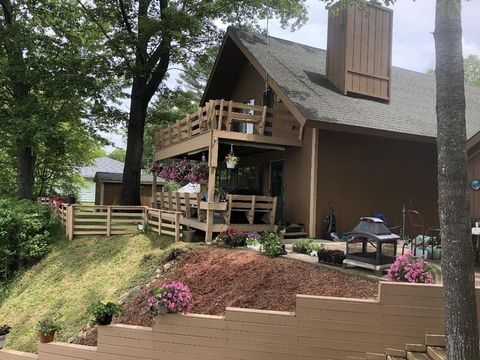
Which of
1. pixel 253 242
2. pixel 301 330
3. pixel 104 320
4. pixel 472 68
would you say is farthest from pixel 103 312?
pixel 472 68

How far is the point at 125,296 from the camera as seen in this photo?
8.27m

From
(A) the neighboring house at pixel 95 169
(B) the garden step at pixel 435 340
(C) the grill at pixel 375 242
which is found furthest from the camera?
(A) the neighboring house at pixel 95 169

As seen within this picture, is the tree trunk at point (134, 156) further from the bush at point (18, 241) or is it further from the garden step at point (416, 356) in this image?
the garden step at point (416, 356)

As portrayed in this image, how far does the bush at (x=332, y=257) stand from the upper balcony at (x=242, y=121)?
14.6ft

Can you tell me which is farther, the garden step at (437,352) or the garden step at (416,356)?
the garden step at (416,356)

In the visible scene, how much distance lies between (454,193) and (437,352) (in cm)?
177

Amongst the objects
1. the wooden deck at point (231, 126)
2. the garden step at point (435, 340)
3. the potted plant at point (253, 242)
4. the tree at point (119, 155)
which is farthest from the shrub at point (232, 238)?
the tree at point (119, 155)

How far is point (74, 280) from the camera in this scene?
1055 centimetres

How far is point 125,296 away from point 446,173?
6.74 m

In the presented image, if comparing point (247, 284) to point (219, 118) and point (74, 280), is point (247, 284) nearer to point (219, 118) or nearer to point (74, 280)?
point (219, 118)

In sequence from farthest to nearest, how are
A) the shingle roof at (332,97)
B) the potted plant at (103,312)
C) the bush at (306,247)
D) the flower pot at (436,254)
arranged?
the shingle roof at (332,97) < the bush at (306,247) < the flower pot at (436,254) < the potted plant at (103,312)

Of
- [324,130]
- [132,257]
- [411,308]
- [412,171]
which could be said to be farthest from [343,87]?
[411,308]

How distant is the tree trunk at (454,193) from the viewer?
3.18 meters

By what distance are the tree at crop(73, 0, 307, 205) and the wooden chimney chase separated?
3307 mm
